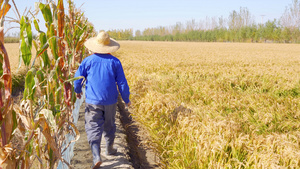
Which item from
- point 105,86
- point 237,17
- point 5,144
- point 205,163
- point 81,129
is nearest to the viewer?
point 5,144

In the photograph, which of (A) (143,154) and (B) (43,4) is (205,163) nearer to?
(A) (143,154)

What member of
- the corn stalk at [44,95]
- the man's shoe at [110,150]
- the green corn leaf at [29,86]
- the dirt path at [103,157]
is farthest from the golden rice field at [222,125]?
the green corn leaf at [29,86]

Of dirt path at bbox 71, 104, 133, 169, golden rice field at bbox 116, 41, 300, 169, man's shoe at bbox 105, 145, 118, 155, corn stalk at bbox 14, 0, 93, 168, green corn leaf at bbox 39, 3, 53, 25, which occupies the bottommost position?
dirt path at bbox 71, 104, 133, 169

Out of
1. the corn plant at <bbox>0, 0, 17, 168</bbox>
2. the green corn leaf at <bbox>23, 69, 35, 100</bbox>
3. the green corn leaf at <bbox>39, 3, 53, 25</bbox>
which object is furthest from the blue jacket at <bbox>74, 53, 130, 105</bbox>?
the corn plant at <bbox>0, 0, 17, 168</bbox>

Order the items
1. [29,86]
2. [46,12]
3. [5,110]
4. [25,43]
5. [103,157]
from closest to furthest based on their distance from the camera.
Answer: [5,110] → [25,43] → [29,86] → [46,12] → [103,157]

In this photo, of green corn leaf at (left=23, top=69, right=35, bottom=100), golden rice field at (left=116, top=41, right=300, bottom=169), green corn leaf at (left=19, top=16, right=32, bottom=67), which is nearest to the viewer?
green corn leaf at (left=19, top=16, right=32, bottom=67)

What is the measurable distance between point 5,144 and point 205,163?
197cm

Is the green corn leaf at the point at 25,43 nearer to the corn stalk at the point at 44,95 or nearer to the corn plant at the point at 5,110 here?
the corn stalk at the point at 44,95

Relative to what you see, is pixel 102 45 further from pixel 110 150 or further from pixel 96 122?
pixel 110 150

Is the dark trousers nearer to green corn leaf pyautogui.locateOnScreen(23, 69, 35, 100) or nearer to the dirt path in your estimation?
the dirt path

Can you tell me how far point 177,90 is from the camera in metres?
6.09

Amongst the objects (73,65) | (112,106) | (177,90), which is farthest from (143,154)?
(177,90)

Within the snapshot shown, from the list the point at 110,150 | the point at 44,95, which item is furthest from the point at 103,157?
the point at 44,95

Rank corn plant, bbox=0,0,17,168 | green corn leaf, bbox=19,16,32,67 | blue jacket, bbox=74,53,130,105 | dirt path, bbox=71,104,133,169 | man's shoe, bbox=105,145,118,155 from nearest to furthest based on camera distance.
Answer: corn plant, bbox=0,0,17,168
green corn leaf, bbox=19,16,32,67
blue jacket, bbox=74,53,130,105
dirt path, bbox=71,104,133,169
man's shoe, bbox=105,145,118,155
